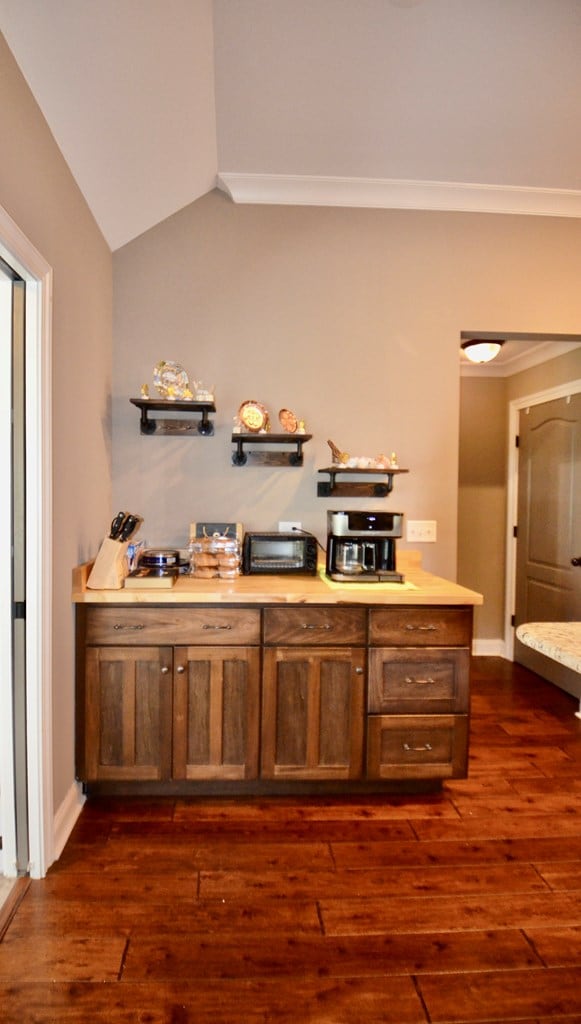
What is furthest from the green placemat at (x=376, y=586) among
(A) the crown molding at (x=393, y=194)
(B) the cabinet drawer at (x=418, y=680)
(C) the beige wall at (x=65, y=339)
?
(A) the crown molding at (x=393, y=194)

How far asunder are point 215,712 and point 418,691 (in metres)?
0.85

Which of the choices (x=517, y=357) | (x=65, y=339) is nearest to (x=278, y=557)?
(x=65, y=339)

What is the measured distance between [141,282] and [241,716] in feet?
7.00

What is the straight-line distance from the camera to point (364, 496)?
2.80 meters

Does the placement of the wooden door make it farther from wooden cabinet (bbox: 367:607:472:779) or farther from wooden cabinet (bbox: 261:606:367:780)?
wooden cabinet (bbox: 261:606:367:780)

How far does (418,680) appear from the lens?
225cm

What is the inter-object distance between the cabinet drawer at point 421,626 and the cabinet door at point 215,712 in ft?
1.72

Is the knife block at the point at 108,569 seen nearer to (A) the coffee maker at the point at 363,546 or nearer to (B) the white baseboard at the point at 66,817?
(B) the white baseboard at the point at 66,817

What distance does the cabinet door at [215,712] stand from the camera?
220 cm

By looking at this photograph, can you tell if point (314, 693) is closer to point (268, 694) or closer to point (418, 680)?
point (268, 694)

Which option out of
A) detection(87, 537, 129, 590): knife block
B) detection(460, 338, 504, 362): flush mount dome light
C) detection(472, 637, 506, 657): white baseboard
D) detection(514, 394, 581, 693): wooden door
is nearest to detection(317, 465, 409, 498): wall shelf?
detection(87, 537, 129, 590): knife block

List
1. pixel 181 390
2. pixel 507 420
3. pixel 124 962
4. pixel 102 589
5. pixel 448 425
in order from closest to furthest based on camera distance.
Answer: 1. pixel 124 962
2. pixel 102 589
3. pixel 181 390
4. pixel 448 425
5. pixel 507 420

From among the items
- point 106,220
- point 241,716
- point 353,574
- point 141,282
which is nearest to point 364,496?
point 353,574

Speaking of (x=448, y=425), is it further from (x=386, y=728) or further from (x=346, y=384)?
(x=386, y=728)
